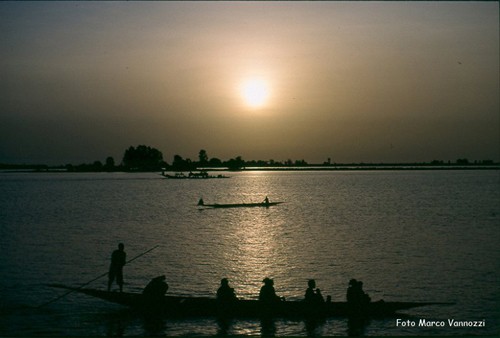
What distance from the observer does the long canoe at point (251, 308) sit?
68.0ft

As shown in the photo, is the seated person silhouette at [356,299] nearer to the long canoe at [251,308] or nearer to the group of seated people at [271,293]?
the group of seated people at [271,293]

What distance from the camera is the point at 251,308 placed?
20922 millimetres

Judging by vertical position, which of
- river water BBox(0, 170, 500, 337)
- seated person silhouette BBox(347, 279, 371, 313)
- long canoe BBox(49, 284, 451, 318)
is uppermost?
seated person silhouette BBox(347, 279, 371, 313)

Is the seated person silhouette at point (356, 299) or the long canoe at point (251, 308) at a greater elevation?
the seated person silhouette at point (356, 299)

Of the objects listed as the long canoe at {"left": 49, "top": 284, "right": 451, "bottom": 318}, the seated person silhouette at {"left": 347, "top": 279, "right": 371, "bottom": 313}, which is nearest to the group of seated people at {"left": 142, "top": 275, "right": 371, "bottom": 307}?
the seated person silhouette at {"left": 347, "top": 279, "right": 371, "bottom": 313}

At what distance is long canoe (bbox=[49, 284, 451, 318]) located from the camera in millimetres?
20719

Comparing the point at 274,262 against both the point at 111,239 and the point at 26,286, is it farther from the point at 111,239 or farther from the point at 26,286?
the point at 111,239

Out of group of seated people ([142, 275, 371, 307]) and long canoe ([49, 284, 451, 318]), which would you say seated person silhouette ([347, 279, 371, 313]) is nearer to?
group of seated people ([142, 275, 371, 307])

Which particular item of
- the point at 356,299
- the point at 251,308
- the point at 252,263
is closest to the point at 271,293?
the point at 251,308

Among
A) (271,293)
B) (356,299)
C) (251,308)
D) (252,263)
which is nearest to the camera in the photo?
(356,299)

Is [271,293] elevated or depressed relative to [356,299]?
elevated

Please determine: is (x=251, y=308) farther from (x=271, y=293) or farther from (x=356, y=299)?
(x=356, y=299)

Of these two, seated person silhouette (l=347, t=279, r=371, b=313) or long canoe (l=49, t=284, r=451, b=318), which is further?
long canoe (l=49, t=284, r=451, b=318)

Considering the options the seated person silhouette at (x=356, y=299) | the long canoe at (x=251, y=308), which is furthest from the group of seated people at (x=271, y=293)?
the long canoe at (x=251, y=308)
